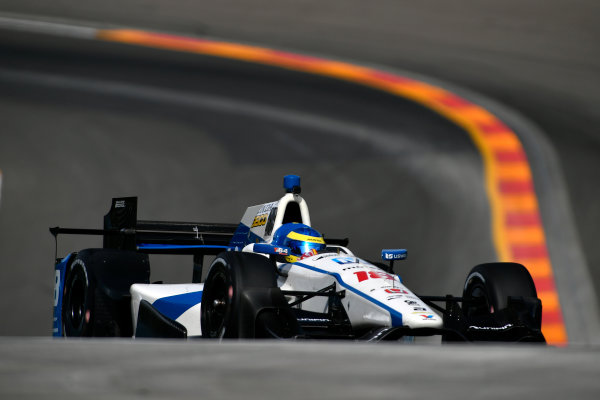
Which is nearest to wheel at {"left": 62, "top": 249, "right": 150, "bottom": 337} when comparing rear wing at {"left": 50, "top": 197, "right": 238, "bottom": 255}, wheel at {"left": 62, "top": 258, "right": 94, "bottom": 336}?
wheel at {"left": 62, "top": 258, "right": 94, "bottom": 336}

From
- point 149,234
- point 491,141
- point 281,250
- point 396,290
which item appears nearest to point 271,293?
point 396,290

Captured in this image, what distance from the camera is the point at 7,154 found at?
988 cm

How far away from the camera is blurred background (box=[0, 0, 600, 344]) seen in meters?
8.48

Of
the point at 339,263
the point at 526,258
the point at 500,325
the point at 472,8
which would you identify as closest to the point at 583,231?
the point at 526,258

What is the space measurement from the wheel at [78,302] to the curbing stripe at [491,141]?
332cm

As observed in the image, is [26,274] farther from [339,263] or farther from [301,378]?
[301,378]

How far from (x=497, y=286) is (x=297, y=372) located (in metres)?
3.55

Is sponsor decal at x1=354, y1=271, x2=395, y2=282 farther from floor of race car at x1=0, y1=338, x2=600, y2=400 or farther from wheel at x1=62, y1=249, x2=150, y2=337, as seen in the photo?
floor of race car at x1=0, y1=338, x2=600, y2=400

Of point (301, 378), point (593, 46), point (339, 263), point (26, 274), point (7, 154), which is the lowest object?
point (301, 378)

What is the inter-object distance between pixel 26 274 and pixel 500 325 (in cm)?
630

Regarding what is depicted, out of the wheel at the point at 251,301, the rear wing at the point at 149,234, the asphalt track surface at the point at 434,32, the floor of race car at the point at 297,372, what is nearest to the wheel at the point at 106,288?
the rear wing at the point at 149,234

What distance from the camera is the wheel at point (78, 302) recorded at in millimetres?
5074

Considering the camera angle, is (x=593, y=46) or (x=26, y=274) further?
(x=593, y=46)

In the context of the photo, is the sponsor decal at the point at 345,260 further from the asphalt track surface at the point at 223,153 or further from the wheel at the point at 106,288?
the asphalt track surface at the point at 223,153
